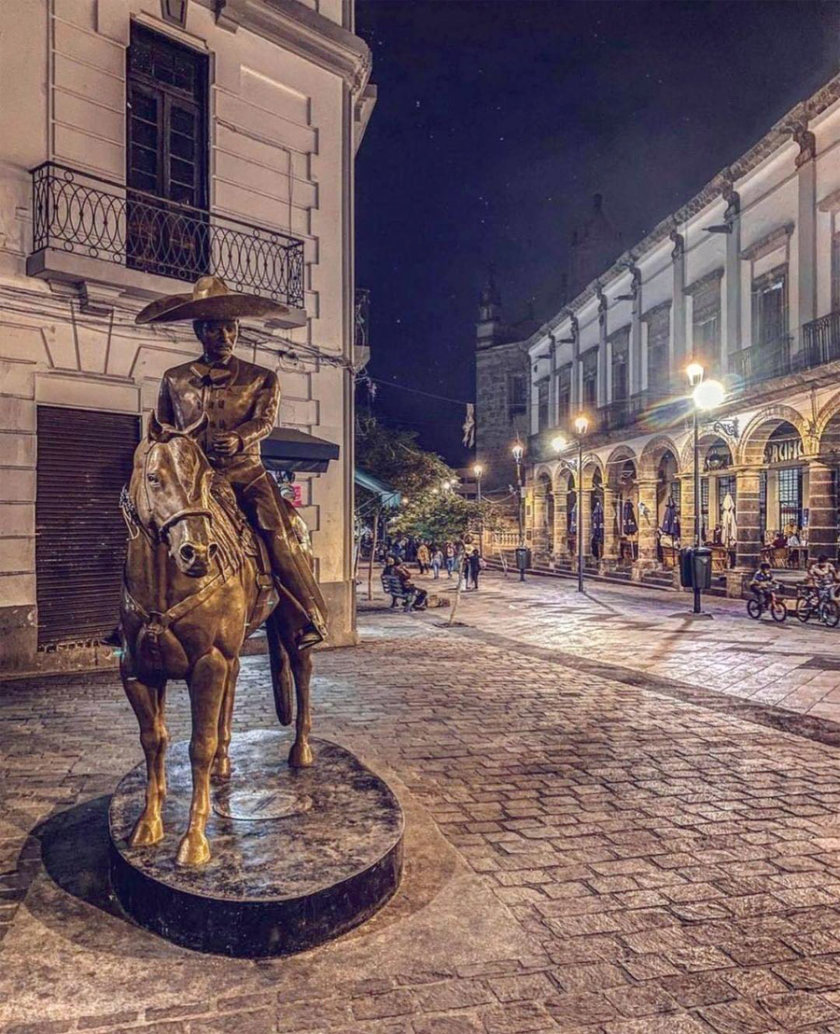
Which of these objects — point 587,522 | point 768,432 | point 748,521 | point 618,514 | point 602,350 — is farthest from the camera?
point 602,350

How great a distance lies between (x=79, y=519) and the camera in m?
8.57

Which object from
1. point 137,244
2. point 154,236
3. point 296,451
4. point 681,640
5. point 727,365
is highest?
point 727,365

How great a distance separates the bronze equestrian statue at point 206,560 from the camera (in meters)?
3.07

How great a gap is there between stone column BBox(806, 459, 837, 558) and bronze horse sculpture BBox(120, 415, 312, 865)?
611 inches

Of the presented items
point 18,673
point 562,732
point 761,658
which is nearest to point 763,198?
point 761,658

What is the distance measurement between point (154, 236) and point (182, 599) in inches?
300

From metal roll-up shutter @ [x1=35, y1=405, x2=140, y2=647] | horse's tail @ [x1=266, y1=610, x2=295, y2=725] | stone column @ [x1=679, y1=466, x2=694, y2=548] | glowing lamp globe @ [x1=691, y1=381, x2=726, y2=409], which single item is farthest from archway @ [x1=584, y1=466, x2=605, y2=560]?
horse's tail @ [x1=266, y1=610, x2=295, y2=725]

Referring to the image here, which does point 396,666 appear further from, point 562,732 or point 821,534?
point 821,534

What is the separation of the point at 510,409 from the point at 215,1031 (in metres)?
39.2

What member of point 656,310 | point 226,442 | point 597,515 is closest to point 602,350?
point 656,310

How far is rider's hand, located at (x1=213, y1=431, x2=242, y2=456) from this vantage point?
12.1 ft

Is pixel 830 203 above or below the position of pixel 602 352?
above

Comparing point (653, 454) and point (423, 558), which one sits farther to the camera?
point (423, 558)

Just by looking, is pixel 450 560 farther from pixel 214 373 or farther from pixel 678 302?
pixel 214 373
